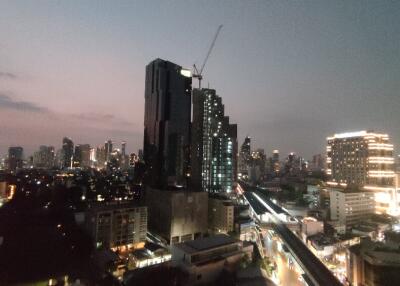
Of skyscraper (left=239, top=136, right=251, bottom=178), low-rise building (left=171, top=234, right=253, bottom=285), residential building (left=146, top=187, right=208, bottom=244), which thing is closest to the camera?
low-rise building (left=171, top=234, right=253, bottom=285)

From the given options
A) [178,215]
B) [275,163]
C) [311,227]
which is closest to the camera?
[178,215]

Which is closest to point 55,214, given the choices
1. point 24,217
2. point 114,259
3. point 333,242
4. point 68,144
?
point 24,217

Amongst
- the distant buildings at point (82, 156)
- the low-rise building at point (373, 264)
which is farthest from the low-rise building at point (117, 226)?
the distant buildings at point (82, 156)

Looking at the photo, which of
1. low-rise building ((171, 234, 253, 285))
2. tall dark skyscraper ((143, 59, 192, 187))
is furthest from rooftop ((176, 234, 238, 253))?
tall dark skyscraper ((143, 59, 192, 187))

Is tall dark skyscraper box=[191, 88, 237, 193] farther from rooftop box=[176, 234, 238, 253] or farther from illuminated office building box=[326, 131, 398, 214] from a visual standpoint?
rooftop box=[176, 234, 238, 253]

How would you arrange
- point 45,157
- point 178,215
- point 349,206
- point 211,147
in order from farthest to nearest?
point 45,157 → point 211,147 → point 349,206 → point 178,215

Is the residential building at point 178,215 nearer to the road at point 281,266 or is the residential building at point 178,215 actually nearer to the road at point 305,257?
the road at point 281,266

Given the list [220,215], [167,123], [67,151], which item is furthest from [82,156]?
[220,215]

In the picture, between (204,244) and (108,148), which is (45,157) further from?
(204,244)
